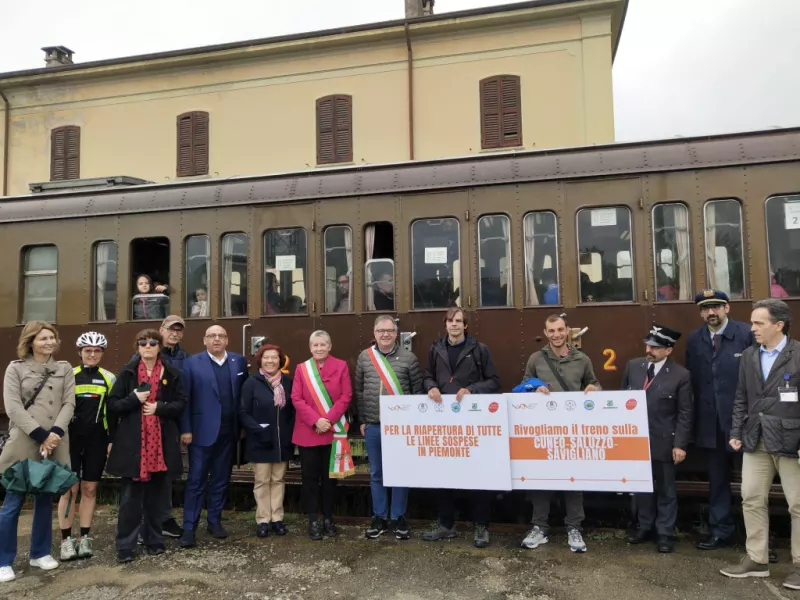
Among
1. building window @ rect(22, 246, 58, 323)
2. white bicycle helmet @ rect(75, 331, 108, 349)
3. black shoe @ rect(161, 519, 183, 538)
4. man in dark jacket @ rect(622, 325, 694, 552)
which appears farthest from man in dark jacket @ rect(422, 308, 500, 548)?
building window @ rect(22, 246, 58, 323)

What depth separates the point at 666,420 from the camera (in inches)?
201

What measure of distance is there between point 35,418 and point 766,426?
5.41 meters

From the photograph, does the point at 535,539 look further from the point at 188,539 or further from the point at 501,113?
the point at 501,113

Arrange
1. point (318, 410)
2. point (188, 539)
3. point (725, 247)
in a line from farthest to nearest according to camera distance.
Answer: point (725, 247) → point (318, 410) → point (188, 539)

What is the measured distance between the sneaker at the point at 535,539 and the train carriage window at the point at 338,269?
Result: 9.48 feet

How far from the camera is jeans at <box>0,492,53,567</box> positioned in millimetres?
4781

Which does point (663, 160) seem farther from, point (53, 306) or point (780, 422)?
point (53, 306)

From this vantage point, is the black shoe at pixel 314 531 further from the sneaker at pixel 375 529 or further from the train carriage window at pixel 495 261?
the train carriage window at pixel 495 261

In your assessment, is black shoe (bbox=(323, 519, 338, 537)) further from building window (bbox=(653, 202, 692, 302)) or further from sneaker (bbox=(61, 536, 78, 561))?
building window (bbox=(653, 202, 692, 302))

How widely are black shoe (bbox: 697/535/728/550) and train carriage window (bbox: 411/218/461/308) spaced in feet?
9.98

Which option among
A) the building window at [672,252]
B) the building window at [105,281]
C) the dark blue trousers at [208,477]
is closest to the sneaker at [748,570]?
the building window at [672,252]

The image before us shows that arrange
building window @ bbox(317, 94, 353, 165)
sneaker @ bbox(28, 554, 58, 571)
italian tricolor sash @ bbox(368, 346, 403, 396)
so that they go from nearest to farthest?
sneaker @ bbox(28, 554, 58, 571) < italian tricolor sash @ bbox(368, 346, 403, 396) < building window @ bbox(317, 94, 353, 165)

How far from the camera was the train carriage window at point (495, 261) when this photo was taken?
6277mm

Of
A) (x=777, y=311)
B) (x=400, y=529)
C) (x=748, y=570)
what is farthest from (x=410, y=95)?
(x=748, y=570)
